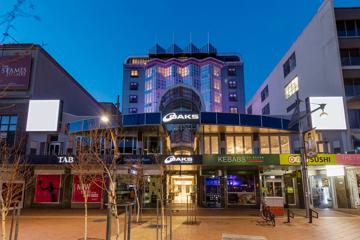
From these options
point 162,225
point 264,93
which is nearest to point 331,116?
point 162,225

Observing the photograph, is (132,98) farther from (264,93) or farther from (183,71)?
(264,93)

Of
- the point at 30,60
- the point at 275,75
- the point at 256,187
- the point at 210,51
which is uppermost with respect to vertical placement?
the point at 210,51

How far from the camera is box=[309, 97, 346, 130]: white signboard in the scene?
2720 centimetres

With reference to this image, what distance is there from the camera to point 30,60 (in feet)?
102

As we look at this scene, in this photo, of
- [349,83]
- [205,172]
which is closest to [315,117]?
[349,83]

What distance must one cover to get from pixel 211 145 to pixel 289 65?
74.8 feet

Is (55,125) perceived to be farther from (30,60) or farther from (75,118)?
(30,60)

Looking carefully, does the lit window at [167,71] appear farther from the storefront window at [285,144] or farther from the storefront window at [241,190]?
the storefront window at [241,190]

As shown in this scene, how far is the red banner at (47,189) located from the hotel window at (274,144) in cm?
2067

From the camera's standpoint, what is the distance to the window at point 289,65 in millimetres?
41597

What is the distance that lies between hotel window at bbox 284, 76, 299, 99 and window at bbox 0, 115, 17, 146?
119 feet

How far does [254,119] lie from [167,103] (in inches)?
1014

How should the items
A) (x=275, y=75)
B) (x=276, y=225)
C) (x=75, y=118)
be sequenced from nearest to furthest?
(x=276, y=225)
(x=75, y=118)
(x=275, y=75)

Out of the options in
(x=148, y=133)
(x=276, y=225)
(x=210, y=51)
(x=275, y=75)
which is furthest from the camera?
(x=210, y=51)
